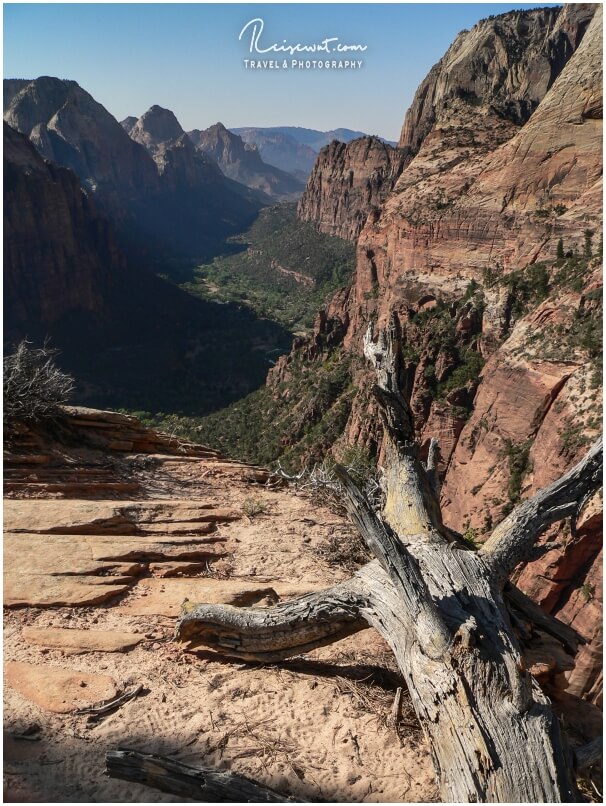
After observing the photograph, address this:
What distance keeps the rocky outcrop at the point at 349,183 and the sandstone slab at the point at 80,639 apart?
94603mm

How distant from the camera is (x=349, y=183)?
11312cm

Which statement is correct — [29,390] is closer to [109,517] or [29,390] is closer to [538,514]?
[109,517]

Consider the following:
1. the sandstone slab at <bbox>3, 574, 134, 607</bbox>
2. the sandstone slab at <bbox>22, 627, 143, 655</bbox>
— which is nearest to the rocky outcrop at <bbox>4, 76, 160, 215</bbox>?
the sandstone slab at <bbox>3, 574, 134, 607</bbox>

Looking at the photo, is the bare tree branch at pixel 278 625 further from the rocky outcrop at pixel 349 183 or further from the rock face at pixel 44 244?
the rocky outcrop at pixel 349 183

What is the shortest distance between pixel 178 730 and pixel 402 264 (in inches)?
1558

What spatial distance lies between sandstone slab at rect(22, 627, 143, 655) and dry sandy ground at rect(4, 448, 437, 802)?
5 centimetres

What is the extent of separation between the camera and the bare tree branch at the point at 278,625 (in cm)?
534

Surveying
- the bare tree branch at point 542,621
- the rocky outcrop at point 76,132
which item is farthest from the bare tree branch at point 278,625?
the rocky outcrop at point 76,132

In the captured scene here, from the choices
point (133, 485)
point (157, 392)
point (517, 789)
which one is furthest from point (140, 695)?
point (157, 392)

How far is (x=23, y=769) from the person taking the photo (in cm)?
411

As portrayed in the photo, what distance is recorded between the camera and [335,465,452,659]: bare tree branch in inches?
179

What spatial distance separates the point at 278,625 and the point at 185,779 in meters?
1.63

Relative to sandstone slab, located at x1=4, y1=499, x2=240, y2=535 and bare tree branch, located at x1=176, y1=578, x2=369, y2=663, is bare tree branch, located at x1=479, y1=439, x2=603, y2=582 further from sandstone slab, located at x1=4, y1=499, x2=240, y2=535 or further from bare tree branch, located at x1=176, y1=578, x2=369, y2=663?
sandstone slab, located at x1=4, y1=499, x2=240, y2=535

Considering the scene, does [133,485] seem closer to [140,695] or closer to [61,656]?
[61,656]
